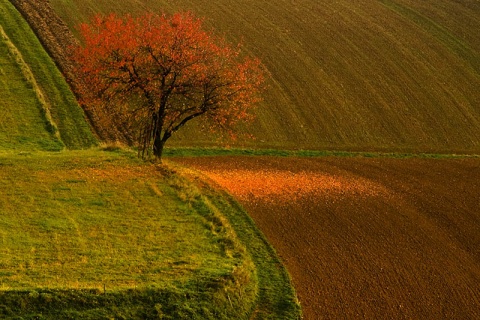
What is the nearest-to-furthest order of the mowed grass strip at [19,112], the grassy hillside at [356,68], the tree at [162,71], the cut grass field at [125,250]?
the cut grass field at [125,250], the tree at [162,71], the mowed grass strip at [19,112], the grassy hillside at [356,68]

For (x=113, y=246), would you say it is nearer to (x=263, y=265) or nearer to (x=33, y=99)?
(x=263, y=265)

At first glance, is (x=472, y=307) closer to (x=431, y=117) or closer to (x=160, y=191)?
(x=160, y=191)

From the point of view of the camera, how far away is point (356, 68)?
197ft

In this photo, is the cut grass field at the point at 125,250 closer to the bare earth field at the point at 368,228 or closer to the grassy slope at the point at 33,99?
the bare earth field at the point at 368,228

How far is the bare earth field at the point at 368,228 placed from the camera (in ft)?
74.6

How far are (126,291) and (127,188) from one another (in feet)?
35.7

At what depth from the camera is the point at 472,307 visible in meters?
22.9

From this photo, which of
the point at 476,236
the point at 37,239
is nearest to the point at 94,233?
the point at 37,239

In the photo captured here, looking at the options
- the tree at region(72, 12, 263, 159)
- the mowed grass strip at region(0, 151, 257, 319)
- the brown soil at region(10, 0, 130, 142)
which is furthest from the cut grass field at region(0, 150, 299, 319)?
the brown soil at region(10, 0, 130, 142)

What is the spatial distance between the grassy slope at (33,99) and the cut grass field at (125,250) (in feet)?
20.8

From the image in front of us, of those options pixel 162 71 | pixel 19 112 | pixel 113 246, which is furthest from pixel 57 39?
pixel 113 246

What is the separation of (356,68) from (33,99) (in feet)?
108

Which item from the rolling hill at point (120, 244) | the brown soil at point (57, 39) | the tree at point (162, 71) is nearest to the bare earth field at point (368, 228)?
the rolling hill at point (120, 244)

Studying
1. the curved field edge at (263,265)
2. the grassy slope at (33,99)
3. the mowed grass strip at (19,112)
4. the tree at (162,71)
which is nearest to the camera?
the curved field edge at (263,265)
